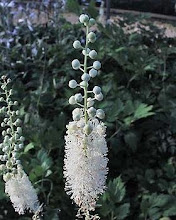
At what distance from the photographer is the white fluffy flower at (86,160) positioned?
46.0 inches

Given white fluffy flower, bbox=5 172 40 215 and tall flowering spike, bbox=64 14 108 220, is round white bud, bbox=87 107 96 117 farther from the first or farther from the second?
white fluffy flower, bbox=5 172 40 215

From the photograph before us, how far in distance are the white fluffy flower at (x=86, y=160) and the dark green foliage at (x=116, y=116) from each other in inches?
30.0

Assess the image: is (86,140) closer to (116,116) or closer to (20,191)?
(20,191)

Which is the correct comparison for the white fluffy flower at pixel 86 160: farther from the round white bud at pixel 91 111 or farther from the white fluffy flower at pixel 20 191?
the white fluffy flower at pixel 20 191

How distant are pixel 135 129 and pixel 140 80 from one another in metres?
0.52

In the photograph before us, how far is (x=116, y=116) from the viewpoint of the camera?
104 inches

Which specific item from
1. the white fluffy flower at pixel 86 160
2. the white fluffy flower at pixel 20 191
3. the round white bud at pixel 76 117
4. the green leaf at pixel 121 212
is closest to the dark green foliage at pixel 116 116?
the green leaf at pixel 121 212

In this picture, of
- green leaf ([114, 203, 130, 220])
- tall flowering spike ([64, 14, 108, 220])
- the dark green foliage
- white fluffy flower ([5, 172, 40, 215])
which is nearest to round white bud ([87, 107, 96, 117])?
tall flowering spike ([64, 14, 108, 220])

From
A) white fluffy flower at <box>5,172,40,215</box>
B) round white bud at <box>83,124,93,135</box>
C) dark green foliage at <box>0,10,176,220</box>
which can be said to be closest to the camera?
round white bud at <box>83,124,93,135</box>

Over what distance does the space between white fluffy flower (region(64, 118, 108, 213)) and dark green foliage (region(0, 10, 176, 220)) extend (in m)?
0.76

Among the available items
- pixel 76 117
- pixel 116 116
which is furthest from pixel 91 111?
pixel 116 116

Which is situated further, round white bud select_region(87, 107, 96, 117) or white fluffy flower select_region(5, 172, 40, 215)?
white fluffy flower select_region(5, 172, 40, 215)

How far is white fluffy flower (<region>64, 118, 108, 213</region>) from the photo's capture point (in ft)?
3.84

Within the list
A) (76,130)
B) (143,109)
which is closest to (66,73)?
(143,109)
